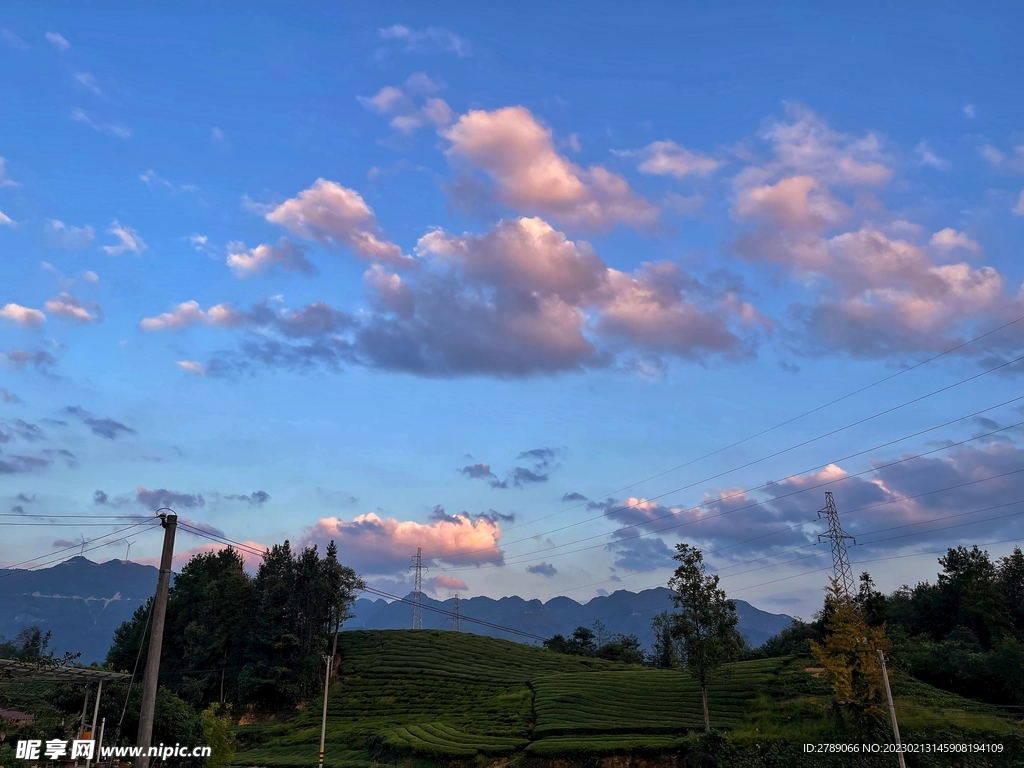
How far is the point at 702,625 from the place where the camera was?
2454 inches

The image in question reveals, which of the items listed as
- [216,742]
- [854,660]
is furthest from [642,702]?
[216,742]

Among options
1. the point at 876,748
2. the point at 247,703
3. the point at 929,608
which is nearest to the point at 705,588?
the point at 876,748

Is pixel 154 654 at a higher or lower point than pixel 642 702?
higher

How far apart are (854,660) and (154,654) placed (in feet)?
166

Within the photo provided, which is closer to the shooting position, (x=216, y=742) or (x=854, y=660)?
(x=216, y=742)

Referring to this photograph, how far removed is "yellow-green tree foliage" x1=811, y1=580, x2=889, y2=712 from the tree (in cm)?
775

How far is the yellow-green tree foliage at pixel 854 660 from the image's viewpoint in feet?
176

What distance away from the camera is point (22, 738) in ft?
164

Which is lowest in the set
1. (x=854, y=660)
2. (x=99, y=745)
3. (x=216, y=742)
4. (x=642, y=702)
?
(x=99, y=745)

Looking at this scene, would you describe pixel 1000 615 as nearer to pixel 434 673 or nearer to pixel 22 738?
pixel 434 673

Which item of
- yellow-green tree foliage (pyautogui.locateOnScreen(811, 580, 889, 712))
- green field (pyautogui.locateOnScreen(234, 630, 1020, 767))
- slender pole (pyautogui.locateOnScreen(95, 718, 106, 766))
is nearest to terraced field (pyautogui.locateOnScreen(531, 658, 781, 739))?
green field (pyautogui.locateOnScreen(234, 630, 1020, 767))

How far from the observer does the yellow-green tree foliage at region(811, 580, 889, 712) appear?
176 feet

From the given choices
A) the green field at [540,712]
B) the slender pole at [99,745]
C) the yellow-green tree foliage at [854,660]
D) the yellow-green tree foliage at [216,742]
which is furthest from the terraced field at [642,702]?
the slender pole at [99,745]

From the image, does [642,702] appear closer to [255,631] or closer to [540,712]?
[540,712]
